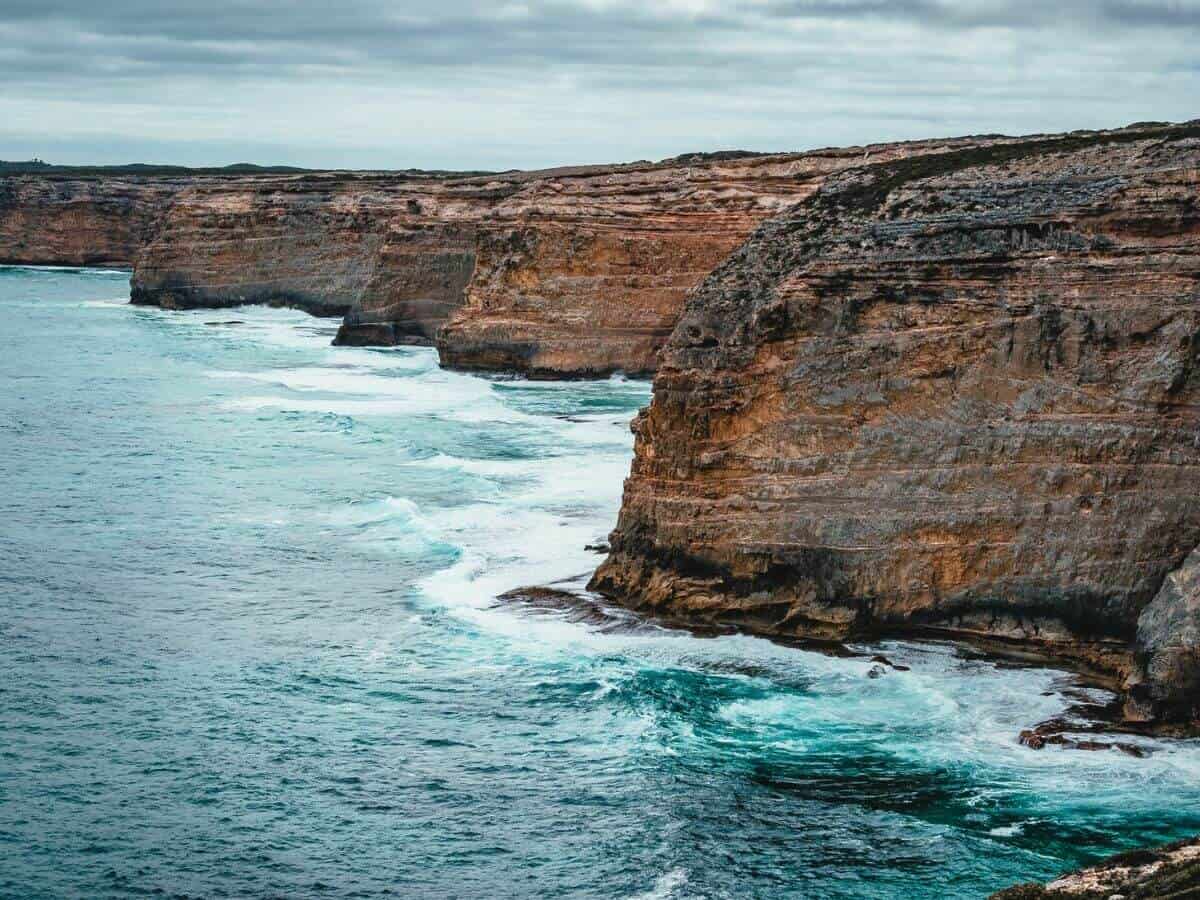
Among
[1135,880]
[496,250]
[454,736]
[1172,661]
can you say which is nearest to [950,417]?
[1172,661]

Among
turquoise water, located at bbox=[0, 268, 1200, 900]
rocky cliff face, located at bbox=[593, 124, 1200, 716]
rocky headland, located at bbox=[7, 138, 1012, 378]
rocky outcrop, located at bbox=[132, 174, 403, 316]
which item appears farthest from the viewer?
rocky outcrop, located at bbox=[132, 174, 403, 316]

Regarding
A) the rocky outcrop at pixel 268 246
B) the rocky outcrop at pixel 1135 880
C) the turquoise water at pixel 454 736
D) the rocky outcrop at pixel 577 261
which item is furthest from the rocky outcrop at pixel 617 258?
the rocky outcrop at pixel 1135 880

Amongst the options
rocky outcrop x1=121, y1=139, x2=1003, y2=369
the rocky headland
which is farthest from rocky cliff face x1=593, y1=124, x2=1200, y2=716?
rocky outcrop x1=121, y1=139, x2=1003, y2=369

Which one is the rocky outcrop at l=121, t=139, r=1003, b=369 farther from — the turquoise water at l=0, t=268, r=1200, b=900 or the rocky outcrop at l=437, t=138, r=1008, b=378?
the turquoise water at l=0, t=268, r=1200, b=900

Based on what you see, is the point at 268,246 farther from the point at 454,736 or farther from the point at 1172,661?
the point at 1172,661

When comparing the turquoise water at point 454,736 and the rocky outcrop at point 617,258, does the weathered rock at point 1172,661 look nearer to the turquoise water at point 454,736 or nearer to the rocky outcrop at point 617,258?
the turquoise water at point 454,736

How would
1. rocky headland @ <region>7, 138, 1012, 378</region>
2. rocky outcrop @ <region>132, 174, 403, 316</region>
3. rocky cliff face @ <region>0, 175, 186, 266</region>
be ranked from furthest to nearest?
rocky cliff face @ <region>0, 175, 186, 266</region> < rocky outcrop @ <region>132, 174, 403, 316</region> < rocky headland @ <region>7, 138, 1012, 378</region>
